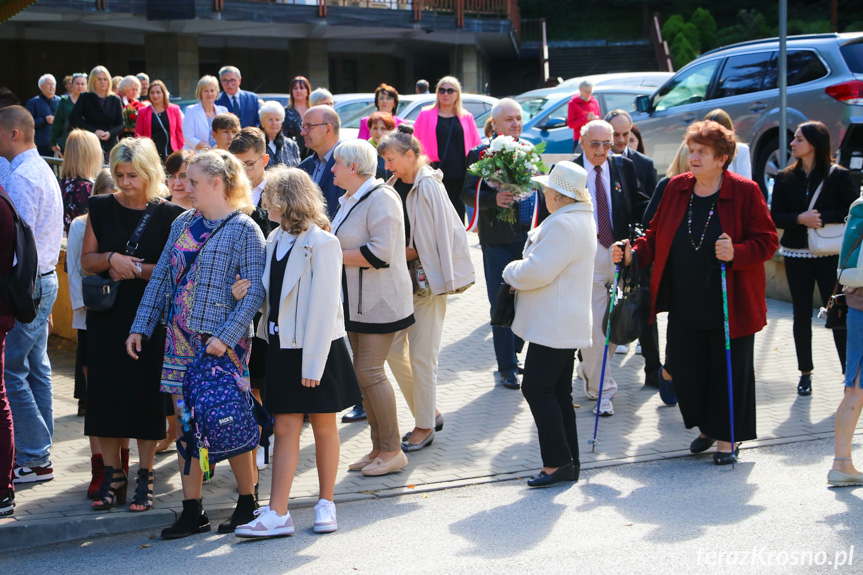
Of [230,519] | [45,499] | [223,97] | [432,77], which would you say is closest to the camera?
[230,519]

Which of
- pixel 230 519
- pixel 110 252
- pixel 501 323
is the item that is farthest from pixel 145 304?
pixel 501 323

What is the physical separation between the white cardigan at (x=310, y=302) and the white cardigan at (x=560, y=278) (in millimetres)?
1230

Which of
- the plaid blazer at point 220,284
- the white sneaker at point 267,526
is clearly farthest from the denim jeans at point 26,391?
the white sneaker at point 267,526

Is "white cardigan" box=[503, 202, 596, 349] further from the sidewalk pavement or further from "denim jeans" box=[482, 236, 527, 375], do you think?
"denim jeans" box=[482, 236, 527, 375]

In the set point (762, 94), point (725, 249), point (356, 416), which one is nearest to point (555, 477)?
point (725, 249)

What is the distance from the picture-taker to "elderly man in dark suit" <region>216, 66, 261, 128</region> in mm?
11445

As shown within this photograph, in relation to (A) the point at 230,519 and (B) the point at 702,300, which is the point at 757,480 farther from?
(A) the point at 230,519

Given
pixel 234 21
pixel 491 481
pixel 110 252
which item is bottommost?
pixel 491 481

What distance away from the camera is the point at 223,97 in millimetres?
11695

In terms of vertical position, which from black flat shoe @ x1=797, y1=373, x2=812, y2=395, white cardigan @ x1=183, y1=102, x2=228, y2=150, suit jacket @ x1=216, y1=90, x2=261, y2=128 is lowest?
black flat shoe @ x1=797, y1=373, x2=812, y2=395

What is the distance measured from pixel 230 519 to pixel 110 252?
1.65 m

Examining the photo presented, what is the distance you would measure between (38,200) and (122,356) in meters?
1.26

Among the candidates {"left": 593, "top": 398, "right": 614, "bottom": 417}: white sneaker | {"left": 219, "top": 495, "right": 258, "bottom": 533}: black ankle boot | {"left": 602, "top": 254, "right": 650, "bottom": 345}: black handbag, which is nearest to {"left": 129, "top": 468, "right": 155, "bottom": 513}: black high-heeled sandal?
{"left": 219, "top": 495, "right": 258, "bottom": 533}: black ankle boot

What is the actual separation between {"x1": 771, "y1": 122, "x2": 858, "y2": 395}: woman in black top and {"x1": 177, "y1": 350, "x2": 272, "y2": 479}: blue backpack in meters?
Answer: 4.58
